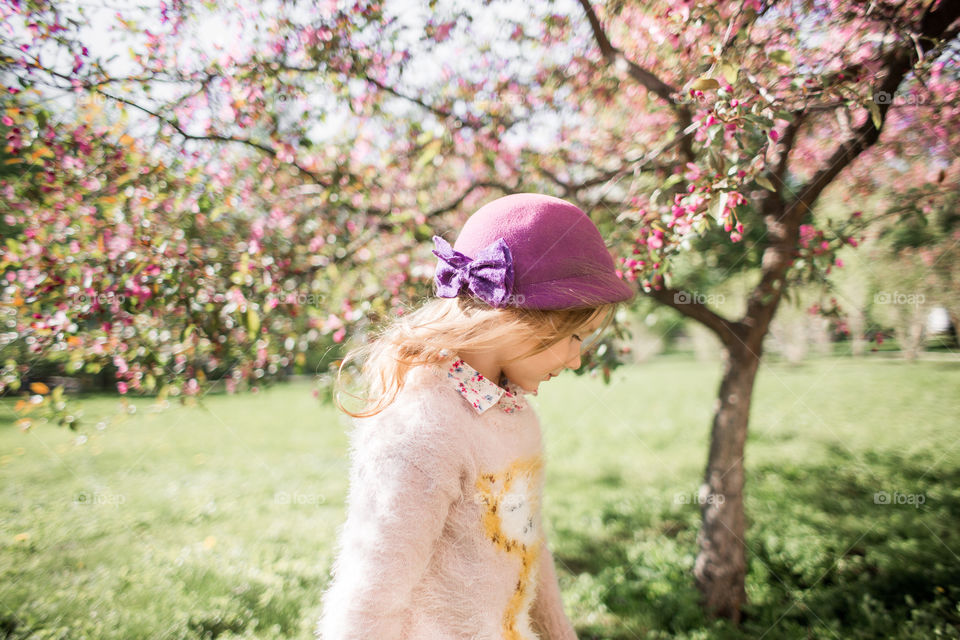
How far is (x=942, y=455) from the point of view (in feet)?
17.1

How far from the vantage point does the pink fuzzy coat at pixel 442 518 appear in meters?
0.89

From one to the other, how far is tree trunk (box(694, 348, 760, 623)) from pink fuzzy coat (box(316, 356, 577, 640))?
1741 millimetres

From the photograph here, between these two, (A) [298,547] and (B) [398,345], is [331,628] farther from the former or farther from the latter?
(A) [298,547]

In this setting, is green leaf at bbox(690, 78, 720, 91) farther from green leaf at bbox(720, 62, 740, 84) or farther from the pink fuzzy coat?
the pink fuzzy coat

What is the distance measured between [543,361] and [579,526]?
10.8 feet

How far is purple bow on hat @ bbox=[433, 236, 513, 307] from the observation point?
109 centimetres

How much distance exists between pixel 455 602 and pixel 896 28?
89.7 inches

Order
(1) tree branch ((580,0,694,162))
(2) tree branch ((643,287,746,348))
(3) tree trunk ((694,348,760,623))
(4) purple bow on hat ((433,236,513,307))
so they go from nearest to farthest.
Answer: (4) purple bow on hat ((433,236,513,307)) < (1) tree branch ((580,0,694,162)) < (2) tree branch ((643,287,746,348)) < (3) tree trunk ((694,348,760,623))

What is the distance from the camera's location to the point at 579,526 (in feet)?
13.5

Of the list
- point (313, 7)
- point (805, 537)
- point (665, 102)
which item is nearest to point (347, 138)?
point (313, 7)

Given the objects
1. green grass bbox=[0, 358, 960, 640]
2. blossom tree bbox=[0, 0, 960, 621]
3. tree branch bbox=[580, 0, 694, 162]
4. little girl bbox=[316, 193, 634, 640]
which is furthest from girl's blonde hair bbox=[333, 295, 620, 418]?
green grass bbox=[0, 358, 960, 640]

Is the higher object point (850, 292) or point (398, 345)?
point (850, 292)

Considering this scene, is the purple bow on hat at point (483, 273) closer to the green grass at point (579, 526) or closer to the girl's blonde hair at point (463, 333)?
the girl's blonde hair at point (463, 333)

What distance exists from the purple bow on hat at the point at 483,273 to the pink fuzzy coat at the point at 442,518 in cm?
16
